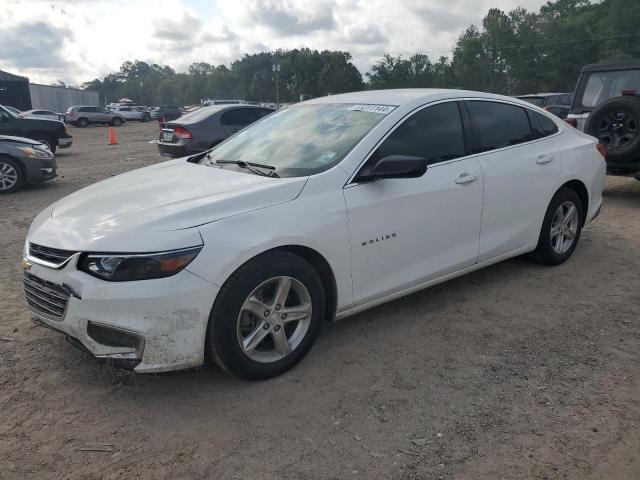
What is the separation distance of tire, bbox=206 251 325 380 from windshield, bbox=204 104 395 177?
712 mm

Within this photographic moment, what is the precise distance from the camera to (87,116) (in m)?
40.2

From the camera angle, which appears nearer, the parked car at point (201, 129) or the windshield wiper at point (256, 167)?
the windshield wiper at point (256, 167)

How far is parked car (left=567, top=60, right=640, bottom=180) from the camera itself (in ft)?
23.3

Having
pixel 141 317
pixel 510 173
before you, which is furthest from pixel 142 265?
pixel 510 173

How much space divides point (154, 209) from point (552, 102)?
17413 millimetres

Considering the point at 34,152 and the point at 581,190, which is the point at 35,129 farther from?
the point at 581,190

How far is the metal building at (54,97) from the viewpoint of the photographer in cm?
6083

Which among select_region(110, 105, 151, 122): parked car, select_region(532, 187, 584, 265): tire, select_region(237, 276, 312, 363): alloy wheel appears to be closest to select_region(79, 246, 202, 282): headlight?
select_region(237, 276, 312, 363): alloy wheel

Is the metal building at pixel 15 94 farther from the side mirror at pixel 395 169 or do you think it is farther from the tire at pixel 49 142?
the side mirror at pixel 395 169

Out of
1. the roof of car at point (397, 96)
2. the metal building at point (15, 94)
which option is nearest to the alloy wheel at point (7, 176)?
the roof of car at point (397, 96)

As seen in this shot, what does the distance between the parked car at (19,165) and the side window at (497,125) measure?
8411mm

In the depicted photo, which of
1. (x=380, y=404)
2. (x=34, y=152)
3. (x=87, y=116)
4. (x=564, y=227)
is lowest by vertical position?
(x=380, y=404)

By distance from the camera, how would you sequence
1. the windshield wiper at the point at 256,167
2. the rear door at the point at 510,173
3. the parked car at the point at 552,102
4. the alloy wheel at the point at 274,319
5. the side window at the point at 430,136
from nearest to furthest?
the alloy wheel at the point at 274,319, the windshield wiper at the point at 256,167, the side window at the point at 430,136, the rear door at the point at 510,173, the parked car at the point at 552,102

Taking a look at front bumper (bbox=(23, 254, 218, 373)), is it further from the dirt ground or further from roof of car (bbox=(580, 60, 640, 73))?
roof of car (bbox=(580, 60, 640, 73))
